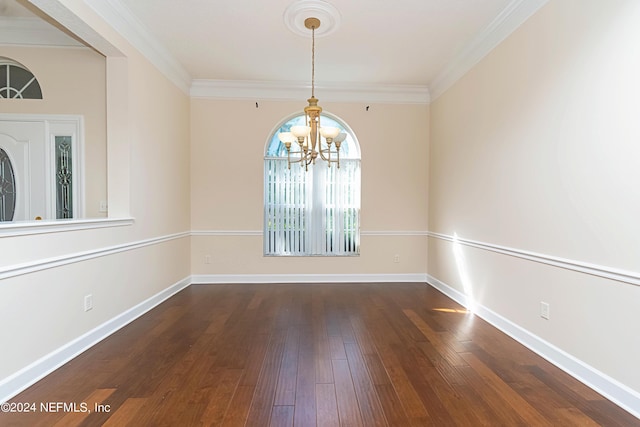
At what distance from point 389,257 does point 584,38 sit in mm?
3391

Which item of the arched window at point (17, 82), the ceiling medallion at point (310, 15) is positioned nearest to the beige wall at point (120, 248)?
the arched window at point (17, 82)

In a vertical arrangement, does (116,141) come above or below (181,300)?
above

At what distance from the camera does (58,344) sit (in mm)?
2287

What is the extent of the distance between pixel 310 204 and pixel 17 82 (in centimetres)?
356

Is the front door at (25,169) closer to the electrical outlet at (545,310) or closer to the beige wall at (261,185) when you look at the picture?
the beige wall at (261,185)

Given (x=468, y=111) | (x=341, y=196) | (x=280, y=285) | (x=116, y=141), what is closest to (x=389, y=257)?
(x=341, y=196)

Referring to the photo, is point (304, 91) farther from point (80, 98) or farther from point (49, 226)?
point (49, 226)

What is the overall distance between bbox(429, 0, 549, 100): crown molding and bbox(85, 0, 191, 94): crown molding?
3335 millimetres

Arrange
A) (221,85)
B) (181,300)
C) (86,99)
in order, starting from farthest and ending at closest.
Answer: (221,85) → (181,300) → (86,99)

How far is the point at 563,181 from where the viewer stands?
229 centimetres

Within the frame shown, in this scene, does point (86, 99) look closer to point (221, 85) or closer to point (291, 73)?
point (221, 85)

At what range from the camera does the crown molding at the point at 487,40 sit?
105 inches

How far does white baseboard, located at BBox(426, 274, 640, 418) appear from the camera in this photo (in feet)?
6.01

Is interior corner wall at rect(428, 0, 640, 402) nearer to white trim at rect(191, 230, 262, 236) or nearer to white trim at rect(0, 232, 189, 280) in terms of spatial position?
white trim at rect(191, 230, 262, 236)
